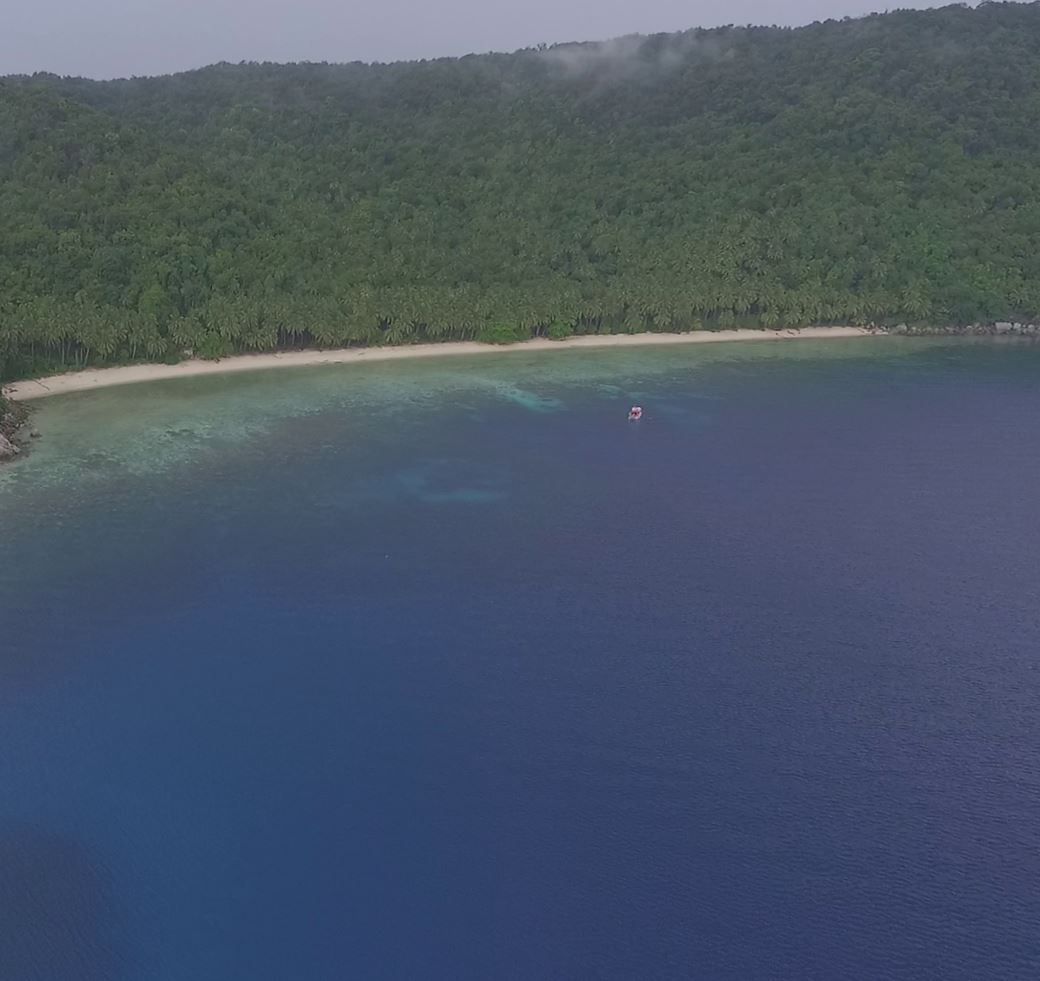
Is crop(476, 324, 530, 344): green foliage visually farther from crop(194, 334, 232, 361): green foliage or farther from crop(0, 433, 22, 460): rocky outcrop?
crop(0, 433, 22, 460): rocky outcrop

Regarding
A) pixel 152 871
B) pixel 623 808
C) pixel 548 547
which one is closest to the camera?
pixel 152 871

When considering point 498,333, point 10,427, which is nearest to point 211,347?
point 10,427

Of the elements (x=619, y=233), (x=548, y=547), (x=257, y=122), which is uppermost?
(x=257, y=122)

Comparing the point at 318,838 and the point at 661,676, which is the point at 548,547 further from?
the point at 318,838

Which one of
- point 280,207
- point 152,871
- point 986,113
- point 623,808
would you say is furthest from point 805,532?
point 986,113

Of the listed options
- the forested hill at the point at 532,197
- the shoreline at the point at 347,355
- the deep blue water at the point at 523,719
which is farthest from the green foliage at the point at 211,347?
the deep blue water at the point at 523,719

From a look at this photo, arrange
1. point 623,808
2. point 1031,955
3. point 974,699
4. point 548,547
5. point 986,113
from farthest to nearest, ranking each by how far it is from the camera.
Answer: point 986,113, point 548,547, point 974,699, point 623,808, point 1031,955
